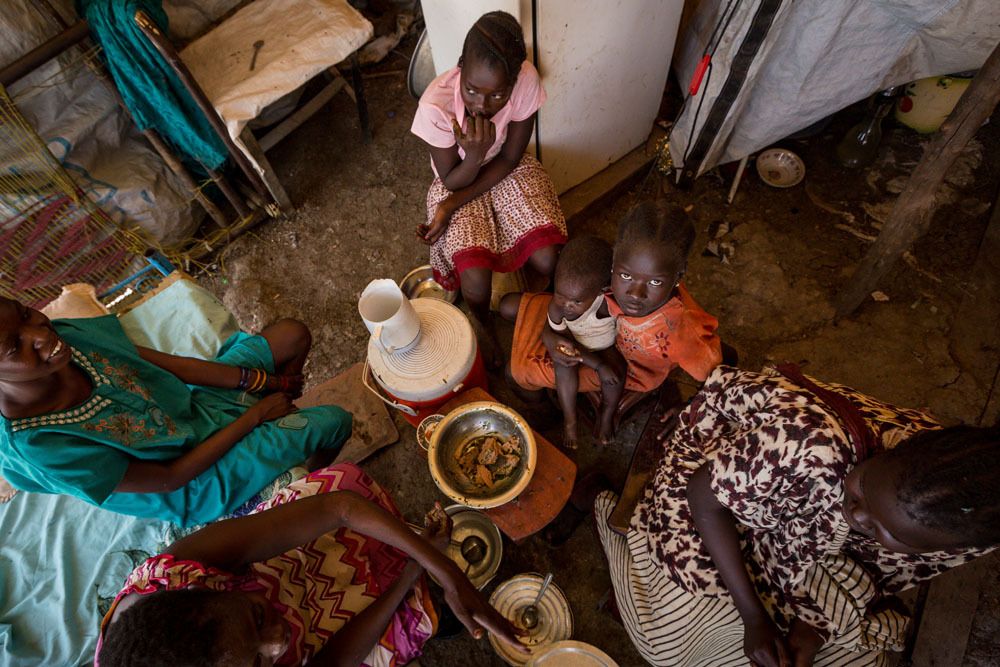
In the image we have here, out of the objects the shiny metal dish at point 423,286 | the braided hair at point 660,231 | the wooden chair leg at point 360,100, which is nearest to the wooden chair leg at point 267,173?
the wooden chair leg at point 360,100

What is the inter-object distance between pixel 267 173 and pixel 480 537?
2251 millimetres

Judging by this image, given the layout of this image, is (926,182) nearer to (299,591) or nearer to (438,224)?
(438,224)

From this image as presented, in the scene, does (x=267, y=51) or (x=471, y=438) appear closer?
(x=471, y=438)

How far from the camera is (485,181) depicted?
2.37m

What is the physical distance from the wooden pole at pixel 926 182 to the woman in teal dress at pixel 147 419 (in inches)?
95.5

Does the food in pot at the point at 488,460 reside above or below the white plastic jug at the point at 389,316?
below

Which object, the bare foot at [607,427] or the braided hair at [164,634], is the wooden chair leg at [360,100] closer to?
the bare foot at [607,427]

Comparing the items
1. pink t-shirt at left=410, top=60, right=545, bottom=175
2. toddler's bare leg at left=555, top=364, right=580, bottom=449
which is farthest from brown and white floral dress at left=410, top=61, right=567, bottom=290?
toddler's bare leg at left=555, top=364, right=580, bottom=449

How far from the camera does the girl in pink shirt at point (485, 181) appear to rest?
2.09 metres

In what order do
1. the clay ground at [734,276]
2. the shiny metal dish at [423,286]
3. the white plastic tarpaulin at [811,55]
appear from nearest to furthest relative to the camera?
the white plastic tarpaulin at [811,55] < the clay ground at [734,276] < the shiny metal dish at [423,286]

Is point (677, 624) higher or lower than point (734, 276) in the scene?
higher

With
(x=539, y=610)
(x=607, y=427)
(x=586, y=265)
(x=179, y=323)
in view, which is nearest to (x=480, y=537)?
(x=539, y=610)

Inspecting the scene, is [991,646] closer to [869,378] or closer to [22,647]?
[869,378]

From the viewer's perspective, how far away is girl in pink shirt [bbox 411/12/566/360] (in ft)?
6.86
